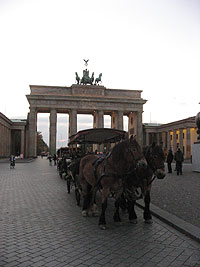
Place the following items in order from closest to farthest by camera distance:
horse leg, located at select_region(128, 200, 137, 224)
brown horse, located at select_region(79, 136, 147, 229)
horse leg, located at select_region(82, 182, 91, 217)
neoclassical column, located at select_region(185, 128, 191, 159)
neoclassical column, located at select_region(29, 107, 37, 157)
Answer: brown horse, located at select_region(79, 136, 147, 229) < horse leg, located at select_region(128, 200, 137, 224) < horse leg, located at select_region(82, 182, 91, 217) < neoclassical column, located at select_region(185, 128, 191, 159) < neoclassical column, located at select_region(29, 107, 37, 157)

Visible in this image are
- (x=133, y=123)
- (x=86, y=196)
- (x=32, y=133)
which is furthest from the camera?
(x=133, y=123)

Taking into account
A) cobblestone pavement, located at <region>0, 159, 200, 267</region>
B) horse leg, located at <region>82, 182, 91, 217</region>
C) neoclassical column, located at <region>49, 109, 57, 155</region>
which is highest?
neoclassical column, located at <region>49, 109, 57, 155</region>

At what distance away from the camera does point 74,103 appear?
2382 inches

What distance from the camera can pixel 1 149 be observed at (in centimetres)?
5234

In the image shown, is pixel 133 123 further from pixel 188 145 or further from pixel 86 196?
pixel 86 196

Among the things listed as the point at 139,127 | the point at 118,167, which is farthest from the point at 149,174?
the point at 139,127

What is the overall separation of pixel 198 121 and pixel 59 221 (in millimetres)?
16223

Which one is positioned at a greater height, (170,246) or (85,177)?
(85,177)

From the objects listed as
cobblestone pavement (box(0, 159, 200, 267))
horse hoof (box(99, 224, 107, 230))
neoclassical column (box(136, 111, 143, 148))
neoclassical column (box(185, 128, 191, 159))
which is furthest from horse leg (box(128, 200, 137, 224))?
neoclassical column (box(136, 111, 143, 148))

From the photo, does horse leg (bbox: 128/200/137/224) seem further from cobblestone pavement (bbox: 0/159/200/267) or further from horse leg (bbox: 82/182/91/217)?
horse leg (bbox: 82/182/91/217)

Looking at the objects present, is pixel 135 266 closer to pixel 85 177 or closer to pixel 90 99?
pixel 85 177

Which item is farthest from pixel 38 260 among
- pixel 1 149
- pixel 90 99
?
pixel 90 99

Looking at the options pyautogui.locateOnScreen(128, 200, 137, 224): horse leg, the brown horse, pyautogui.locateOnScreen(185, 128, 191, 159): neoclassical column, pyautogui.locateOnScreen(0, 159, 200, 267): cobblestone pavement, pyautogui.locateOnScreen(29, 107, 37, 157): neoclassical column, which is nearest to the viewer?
pyautogui.locateOnScreen(0, 159, 200, 267): cobblestone pavement

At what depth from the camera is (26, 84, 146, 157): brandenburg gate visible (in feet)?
194
